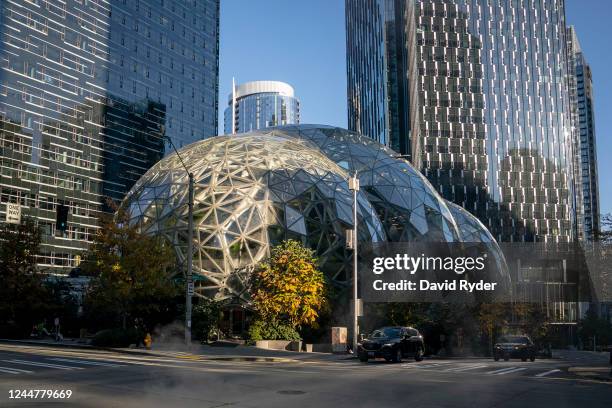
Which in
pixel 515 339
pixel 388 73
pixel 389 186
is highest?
pixel 388 73

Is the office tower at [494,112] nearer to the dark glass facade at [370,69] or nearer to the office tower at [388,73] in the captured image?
the office tower at [388,73]

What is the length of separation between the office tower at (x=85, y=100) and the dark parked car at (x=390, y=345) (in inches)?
2967

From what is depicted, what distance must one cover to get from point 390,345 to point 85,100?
106m

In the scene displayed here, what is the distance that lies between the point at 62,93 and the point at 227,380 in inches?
4290

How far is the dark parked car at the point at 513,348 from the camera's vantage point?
3312 cm

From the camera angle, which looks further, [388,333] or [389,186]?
[389,186]

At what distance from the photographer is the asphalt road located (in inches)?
512

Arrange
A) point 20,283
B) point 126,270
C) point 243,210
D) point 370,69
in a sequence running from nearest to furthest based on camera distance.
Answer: point 126,270 → point 243,210 → point 20,283 → point 370,69

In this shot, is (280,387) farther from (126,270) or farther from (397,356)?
(126,270)

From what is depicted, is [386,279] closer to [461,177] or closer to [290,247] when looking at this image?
[290,247]

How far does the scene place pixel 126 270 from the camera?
3603cm

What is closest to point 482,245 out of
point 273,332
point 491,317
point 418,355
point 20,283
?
point 491,317

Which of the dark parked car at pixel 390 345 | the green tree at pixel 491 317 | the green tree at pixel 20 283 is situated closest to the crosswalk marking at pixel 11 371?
the dark parked car at pixel 390 345

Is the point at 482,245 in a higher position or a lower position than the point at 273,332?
higher
